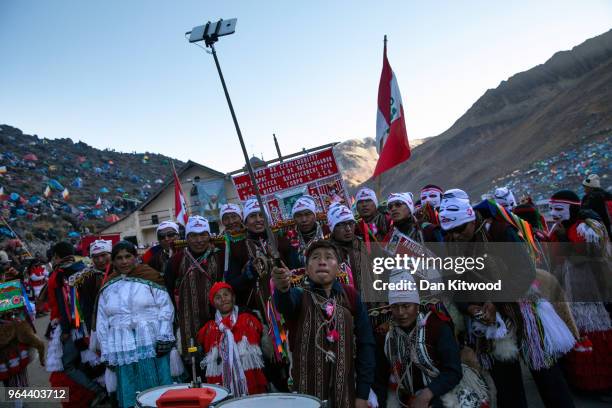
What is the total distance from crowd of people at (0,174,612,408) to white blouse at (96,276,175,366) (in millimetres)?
12

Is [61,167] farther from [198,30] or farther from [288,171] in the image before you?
[198,30]

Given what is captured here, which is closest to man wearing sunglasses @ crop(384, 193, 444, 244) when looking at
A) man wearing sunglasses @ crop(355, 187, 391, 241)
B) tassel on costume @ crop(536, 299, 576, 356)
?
man wearing sunglasses @ crop(355, 187, 391, 241)

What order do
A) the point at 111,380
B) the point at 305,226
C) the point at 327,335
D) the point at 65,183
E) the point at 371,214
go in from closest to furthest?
1. the point at 327,335
2. the point at 111,380
3. the point at 305,226
4. the point at 371,214
5. the point at 65,183

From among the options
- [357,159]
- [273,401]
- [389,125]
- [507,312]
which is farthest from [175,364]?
[357,159]

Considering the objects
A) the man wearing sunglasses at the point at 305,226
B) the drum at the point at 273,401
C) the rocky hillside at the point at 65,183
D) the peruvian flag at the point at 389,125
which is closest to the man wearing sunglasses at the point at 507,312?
the man wearing sunglasses at the point at 305,226

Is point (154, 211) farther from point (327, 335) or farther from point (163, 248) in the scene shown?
point (327, 335)

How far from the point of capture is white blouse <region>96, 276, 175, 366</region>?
4.30m

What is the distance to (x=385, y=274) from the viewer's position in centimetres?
430

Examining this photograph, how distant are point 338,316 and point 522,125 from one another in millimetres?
52906

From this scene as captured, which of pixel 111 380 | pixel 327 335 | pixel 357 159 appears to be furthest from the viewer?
pixel 357 159

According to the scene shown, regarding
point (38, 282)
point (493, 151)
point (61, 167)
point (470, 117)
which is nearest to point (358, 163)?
point (470, 117)

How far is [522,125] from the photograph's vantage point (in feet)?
165

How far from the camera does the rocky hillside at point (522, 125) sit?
130 ft

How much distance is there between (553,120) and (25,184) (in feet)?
145
